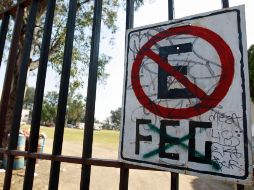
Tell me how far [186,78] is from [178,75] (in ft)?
0.15

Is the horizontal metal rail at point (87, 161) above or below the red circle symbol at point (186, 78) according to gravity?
below

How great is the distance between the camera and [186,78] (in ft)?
4.62

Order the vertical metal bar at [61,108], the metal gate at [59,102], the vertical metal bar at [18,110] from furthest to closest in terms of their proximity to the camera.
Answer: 1. the vertical metal bar at [18,110]
2. the vertical metal bar at [61,108]
3. the metal gate at [59,102]

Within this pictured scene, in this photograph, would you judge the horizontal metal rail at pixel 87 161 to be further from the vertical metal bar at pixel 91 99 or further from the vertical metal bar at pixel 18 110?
the vertical metal bar at pixel 18 110

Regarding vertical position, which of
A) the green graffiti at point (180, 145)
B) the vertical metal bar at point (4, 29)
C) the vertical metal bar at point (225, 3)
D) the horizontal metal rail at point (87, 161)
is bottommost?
the horizontal metal rail at point (87, 161)

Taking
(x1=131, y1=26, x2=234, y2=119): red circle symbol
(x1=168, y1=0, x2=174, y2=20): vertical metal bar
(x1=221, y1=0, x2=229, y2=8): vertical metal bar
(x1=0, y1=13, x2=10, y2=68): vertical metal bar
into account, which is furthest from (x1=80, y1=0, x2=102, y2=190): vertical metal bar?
(x1=0, y1=13, x2=10, y2=68): vertical metal bar

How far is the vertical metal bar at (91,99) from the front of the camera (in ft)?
5.75

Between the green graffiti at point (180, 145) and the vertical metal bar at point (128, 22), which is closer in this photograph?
the green graffiti at point (180, 145)

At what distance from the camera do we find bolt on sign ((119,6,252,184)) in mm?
1243

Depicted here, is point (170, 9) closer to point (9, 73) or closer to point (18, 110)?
point (18, 110)

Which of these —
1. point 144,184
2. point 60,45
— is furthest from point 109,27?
point 144,184

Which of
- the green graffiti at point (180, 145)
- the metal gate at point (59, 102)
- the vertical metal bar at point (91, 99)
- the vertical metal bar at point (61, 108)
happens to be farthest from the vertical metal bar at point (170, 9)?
the vertical metal bar at point (61, 108)

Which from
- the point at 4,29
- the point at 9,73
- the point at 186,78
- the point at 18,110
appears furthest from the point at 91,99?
the point at 4,29

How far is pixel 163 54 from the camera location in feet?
4.97
